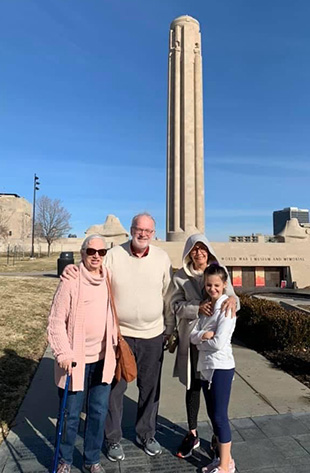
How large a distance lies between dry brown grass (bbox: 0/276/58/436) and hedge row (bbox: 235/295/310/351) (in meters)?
3.92

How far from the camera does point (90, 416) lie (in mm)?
2723

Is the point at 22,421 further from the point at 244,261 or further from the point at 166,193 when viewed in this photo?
the point at 166,193

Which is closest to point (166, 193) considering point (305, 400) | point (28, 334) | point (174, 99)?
point (174, 99)

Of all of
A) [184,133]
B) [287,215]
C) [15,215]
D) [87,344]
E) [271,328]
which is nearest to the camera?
[87,344]

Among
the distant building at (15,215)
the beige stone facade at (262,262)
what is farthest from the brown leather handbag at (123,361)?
the distant building at (15,215)

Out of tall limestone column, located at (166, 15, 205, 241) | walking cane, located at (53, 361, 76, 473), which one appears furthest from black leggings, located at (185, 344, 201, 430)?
tall limestone column, located at (166, 15, 205, 241)

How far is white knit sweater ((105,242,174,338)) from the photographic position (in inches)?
116

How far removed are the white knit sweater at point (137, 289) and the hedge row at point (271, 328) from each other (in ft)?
12.1

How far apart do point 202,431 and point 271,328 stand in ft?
10.9

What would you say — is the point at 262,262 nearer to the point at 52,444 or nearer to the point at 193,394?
the point at 193,394

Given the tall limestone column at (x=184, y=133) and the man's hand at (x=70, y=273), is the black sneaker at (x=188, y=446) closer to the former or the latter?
the man's hand at (x=70, y=273)

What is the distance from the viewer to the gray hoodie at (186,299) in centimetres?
300

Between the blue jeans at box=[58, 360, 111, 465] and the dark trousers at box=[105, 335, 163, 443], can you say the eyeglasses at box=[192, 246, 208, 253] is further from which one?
the blue jeans at box=[58, 360, 111, 465]

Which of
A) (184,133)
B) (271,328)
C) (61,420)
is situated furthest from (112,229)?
Answer: (61,420)
